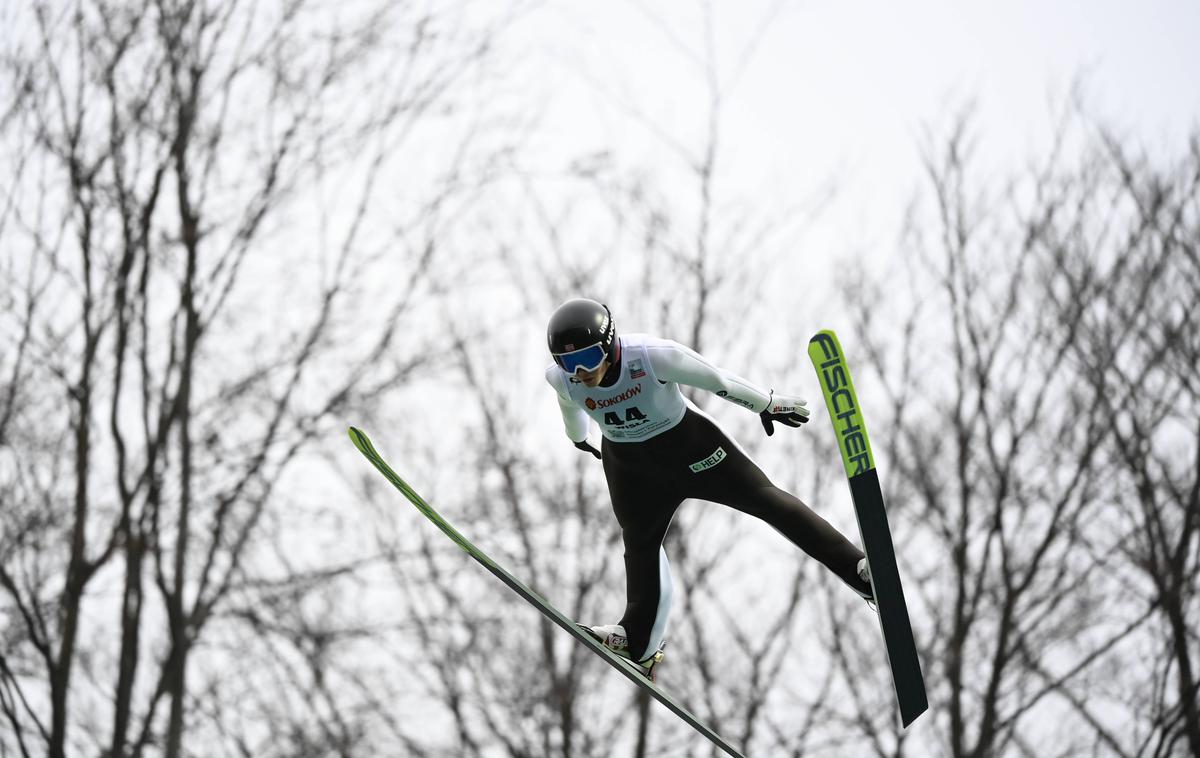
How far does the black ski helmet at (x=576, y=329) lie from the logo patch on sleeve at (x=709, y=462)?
2.32 feet

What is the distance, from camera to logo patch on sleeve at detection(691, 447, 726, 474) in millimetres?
4781

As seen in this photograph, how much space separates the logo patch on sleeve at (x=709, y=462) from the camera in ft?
15.7

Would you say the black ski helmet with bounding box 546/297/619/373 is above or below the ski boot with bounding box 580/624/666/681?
above

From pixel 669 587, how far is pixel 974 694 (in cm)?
902

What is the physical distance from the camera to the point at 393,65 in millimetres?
11664

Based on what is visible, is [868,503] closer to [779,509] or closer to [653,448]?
[779,509]

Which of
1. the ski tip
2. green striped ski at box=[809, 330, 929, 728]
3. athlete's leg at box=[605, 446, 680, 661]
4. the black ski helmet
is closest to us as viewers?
the black ski helmet

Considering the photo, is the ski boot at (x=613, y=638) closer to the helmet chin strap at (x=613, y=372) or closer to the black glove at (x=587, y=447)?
the black glove at (x=587, y=447)

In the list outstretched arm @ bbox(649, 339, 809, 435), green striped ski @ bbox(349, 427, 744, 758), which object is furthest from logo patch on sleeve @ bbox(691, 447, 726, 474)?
green striped ski @ bbox(349, 427, 744, 758)

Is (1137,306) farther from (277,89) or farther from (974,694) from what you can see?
(277,89)

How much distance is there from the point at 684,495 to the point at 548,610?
0.77 metres

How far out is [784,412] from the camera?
457cm

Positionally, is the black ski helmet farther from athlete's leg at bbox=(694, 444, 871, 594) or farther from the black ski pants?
athlete's leg at bbox=(694, 444, 871, 594)

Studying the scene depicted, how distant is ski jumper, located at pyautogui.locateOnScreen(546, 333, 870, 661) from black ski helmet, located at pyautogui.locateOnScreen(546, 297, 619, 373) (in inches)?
8.9
